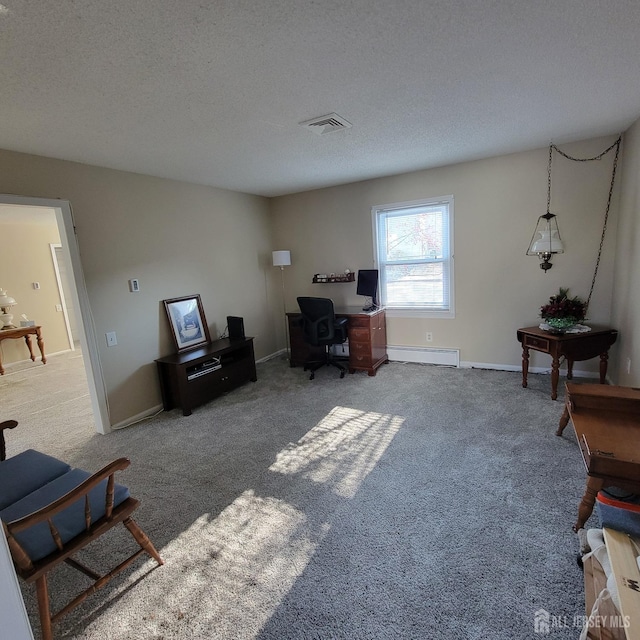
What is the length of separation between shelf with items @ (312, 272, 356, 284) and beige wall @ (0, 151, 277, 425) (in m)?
1.09

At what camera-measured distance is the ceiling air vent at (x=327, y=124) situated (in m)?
2.38

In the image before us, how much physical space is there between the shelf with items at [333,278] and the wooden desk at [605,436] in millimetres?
2995

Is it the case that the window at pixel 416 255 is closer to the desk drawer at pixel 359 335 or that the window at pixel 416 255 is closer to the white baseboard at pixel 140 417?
the desk drawer at pixel 359 335

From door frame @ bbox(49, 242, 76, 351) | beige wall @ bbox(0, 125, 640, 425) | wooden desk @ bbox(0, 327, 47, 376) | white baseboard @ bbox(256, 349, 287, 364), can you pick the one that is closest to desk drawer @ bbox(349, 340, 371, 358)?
beige wall @ bbox(0, 125, 640, 425)

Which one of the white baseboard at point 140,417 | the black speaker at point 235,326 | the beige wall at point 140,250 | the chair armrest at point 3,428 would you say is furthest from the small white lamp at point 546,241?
the chair armrest at point 3,428

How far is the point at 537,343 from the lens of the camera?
330 centimetres

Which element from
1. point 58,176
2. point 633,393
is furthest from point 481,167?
point 58,176

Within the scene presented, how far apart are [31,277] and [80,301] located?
13.7 feet

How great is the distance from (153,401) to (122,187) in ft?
7.14

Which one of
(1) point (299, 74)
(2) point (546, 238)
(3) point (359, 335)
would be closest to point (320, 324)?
(3) point (359, 335)

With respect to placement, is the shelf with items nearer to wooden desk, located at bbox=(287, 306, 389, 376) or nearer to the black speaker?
wooden desk, located at bbox=(287, 306, 389, 376)

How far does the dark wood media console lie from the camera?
136 inches

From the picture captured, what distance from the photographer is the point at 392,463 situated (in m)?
2.44

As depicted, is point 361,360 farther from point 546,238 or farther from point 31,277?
point 31,277
